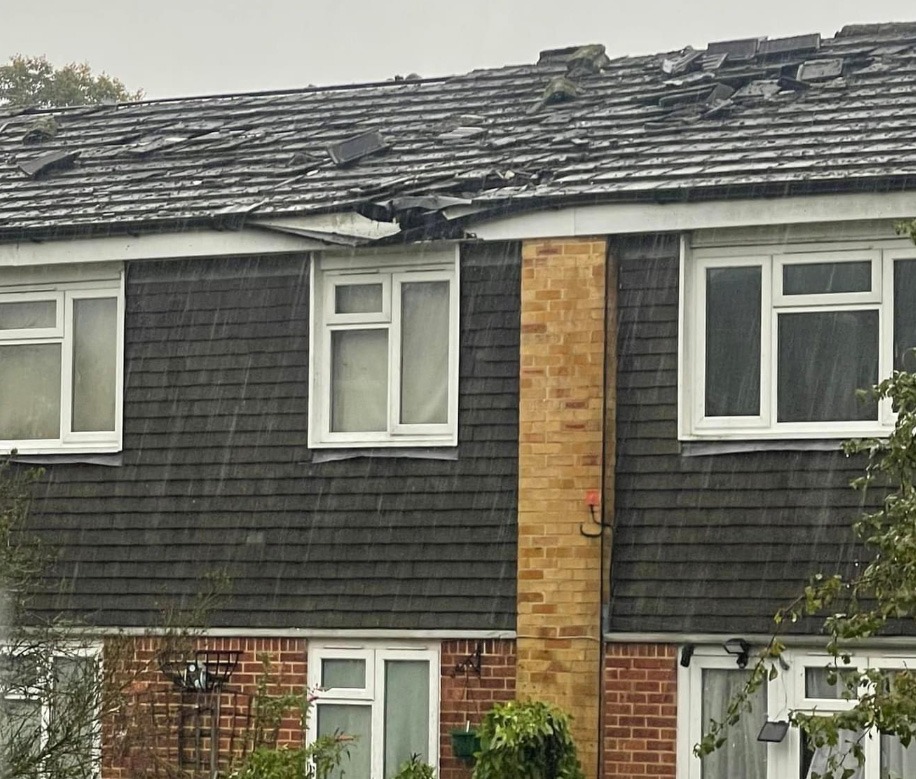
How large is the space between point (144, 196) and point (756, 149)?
15.8ft

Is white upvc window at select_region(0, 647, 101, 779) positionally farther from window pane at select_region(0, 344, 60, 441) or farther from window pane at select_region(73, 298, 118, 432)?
window pane at select_region(0, 344, 60, 441)

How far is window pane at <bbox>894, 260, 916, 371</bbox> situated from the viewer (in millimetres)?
12922

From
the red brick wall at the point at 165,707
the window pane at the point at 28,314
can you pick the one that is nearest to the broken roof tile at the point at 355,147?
the window pane at the point at 28,314

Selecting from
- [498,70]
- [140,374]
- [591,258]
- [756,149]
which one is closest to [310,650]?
[140,374]

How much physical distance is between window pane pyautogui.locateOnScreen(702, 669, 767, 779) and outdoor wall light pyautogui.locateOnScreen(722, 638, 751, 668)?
0.11m

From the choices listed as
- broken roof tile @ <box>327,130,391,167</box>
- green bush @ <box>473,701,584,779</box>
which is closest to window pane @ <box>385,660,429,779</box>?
green bush @ <box>473,701,584,779</box>

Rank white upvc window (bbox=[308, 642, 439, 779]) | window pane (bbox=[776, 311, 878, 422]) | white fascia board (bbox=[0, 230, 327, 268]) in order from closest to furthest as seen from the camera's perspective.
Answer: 1. window pane (bbox=[776, 311, 878, 422])
2. white upvc window (bbox=[308, 642, 439, 779])
3. white fascia board (bbox=[0, 230, 327, 268])

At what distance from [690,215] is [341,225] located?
252cm

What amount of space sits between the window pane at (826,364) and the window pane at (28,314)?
5642 millimetres

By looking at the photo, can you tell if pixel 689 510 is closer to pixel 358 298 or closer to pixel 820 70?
pixel 358 298

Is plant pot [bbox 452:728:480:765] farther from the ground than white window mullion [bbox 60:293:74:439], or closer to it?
closer to it

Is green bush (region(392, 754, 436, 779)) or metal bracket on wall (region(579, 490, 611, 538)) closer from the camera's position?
green bush (region(392, 754, 436, 779))

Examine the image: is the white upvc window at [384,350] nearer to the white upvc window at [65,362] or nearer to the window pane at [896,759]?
the white upvc window at [65,362]

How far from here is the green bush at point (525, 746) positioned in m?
12.5
